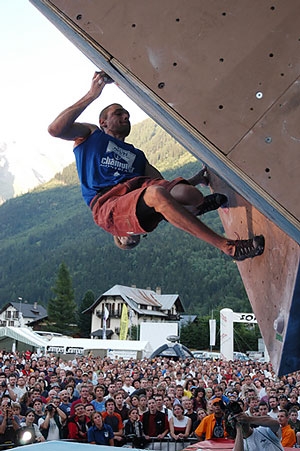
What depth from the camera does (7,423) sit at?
8.08m

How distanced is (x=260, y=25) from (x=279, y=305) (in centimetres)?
190

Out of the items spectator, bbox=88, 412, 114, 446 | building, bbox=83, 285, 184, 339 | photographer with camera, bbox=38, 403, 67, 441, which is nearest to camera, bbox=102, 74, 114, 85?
spectator, bbox=88, 412, 114, 446

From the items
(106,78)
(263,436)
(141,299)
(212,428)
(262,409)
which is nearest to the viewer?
(106,78)

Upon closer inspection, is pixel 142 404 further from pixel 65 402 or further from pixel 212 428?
pixel 212 428

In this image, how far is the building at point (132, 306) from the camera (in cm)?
8056

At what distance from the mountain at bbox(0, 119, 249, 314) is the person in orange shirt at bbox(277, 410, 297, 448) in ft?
300

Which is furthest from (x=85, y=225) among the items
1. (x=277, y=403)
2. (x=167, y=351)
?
(x=277, y=403)

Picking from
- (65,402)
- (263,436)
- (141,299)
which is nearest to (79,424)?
(65,402)

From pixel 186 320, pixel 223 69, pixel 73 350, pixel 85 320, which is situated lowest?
pixel 73 350

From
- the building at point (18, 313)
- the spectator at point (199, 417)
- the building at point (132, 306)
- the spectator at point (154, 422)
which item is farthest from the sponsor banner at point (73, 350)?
the building at point (18, 313)

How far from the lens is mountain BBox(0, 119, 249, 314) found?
115 meters

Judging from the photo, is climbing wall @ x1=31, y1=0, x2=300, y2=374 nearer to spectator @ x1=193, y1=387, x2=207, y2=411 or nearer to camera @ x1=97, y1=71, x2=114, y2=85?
camera @ x1=97, y1=71, x2=114, y2=85

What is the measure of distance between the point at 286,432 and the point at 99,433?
2877 millimetres

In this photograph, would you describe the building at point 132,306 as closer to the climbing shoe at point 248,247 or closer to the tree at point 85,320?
the tree at point 85,320
